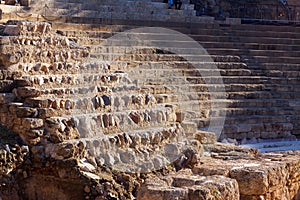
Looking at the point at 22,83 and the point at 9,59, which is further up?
the point at 9,59

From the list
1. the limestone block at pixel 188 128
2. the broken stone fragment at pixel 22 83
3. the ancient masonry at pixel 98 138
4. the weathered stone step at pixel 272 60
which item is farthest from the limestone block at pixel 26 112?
the weathered stone step at pixel 272 60

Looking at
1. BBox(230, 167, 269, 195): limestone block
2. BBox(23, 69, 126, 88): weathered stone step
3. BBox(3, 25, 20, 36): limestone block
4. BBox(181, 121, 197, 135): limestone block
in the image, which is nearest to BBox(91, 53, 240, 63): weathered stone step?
BBox(181, 121, 197, 135): limestone block

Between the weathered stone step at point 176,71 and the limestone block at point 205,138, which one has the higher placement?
the weathered stone step at point 176,71

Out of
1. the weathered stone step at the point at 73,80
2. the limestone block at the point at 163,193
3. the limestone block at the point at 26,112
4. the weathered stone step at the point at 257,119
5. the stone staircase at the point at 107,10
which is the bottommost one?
the weathered stone step at the point at 257,119

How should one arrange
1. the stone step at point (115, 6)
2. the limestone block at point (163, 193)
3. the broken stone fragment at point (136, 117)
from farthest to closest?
the stone step at point (115, 6) → the broken stone fragment at point (136, 117) → the limestone block at point (163, 193)

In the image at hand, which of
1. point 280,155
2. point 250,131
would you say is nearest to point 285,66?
point 250,131

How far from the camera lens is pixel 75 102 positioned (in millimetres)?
8414

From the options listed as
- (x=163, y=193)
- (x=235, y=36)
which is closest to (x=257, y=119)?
(x=235, y=36)

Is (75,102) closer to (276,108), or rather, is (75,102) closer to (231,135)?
(231,135)

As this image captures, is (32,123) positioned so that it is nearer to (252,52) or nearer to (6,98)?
(6,98)

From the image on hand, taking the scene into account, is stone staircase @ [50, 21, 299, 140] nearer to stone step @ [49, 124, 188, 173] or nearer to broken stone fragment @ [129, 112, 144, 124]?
stone step @ [49, 124, 188, 173]

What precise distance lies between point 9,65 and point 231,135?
19.2 ft

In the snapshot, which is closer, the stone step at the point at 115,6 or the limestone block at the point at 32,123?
the limestone block at the point at 32,123

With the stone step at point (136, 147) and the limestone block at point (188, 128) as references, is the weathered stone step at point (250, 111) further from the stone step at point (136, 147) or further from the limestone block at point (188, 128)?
the stone step at point (136, 147)
